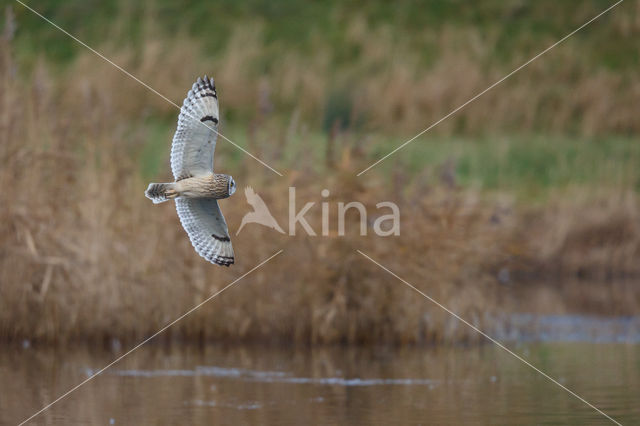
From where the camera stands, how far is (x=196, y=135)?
8.95 metres

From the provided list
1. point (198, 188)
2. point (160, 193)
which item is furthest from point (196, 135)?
point (160, 193)

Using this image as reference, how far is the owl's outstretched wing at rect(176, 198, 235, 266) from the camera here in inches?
357

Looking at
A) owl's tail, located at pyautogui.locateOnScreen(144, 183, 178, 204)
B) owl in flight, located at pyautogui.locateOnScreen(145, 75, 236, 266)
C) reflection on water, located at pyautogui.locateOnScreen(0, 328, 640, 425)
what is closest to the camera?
owl's tail, located at pyautogui.locateOnScreen(144, 183, 178, 204)

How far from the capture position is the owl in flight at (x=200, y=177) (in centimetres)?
850

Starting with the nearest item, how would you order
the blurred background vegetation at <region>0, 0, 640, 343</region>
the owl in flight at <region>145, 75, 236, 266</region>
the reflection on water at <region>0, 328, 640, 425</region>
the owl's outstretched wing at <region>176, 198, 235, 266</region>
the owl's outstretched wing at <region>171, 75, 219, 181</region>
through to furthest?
1. the owl in flight at <region>145, 75, 236, 266</region>
2. the owl's outstretched wing at <region>171, 75, 219, 181</region>
3. the owl's outstretched wing at <region>176, 198, 235, 266</region>
4. the reflection on water at <region>0, 328, 640, 425</region>
5. the blurred background vegetation at <region>0, 0, 640, 343</region>

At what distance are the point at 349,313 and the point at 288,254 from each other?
87cm

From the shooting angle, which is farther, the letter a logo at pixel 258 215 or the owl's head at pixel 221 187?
the letter a logo at pixel 258 215

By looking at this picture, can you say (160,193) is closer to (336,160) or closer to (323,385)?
(323,385)

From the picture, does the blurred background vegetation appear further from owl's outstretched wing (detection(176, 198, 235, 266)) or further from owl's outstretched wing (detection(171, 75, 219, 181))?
owl's outstretched wing (detection(176, 198, 235, 266))

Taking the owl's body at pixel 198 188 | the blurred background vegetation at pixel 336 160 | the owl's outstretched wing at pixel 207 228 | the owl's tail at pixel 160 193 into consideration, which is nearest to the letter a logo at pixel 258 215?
the blurred background vegetation at pixel 336 160

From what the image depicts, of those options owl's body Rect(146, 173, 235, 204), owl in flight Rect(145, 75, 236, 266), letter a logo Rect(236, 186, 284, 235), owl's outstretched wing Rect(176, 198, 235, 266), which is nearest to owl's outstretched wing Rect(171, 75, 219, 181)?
owl in flight Rect(145, 75, 236, 266)

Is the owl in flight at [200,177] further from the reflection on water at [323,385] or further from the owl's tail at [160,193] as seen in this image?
the reflection on water at [323,385]

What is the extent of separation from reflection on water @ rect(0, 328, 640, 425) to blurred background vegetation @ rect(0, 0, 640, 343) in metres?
0.54

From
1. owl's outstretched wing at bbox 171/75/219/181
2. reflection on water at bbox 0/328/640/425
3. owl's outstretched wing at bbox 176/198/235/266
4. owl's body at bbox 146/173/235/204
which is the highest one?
owl's outstretched wing at bbox 171/75/219/181
